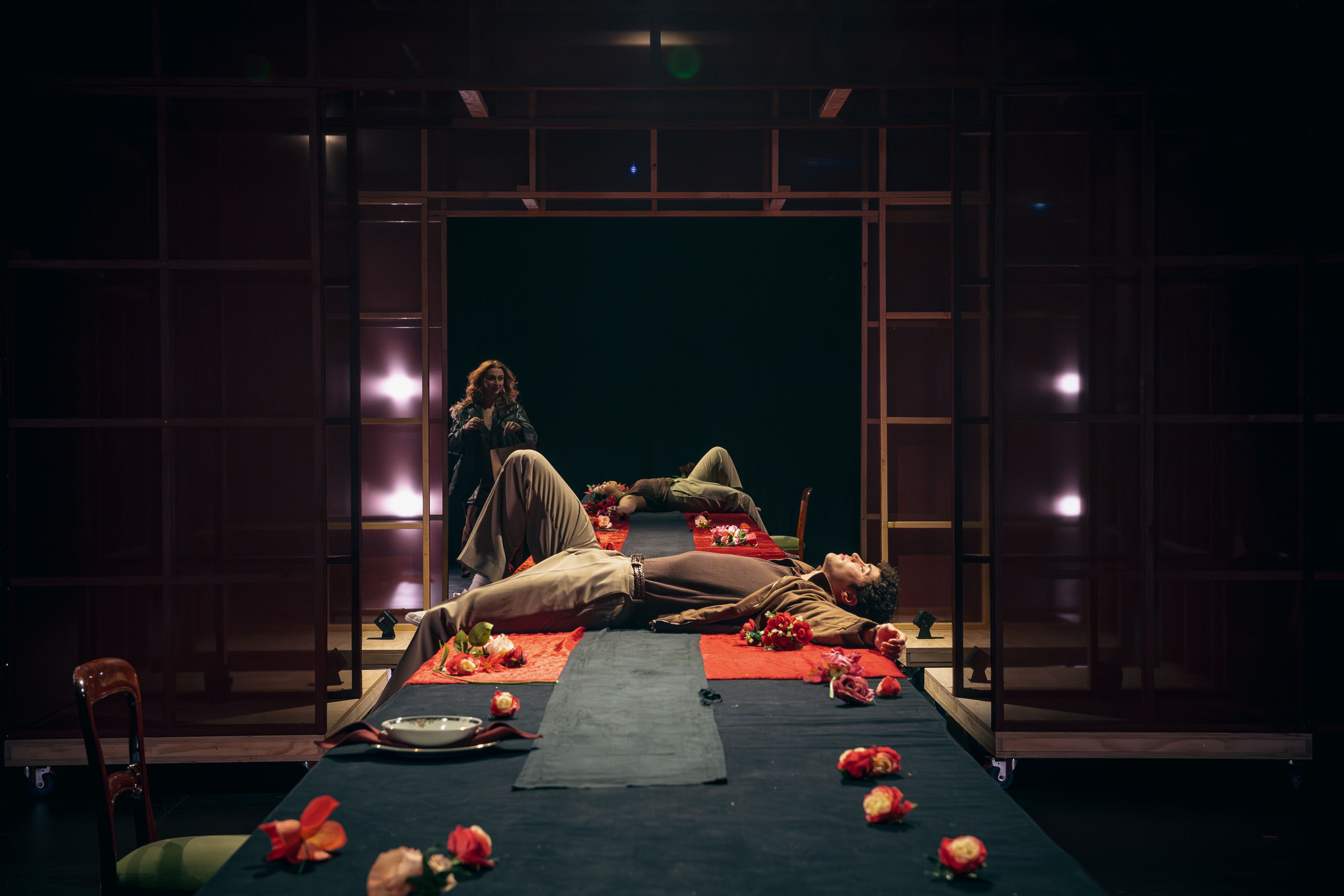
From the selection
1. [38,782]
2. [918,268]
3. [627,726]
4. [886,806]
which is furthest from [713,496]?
[886,806]

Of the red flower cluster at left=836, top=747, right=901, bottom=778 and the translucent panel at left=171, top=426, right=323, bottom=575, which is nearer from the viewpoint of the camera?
the red flower cluster at left=836, top=747, right=901, bottom=778

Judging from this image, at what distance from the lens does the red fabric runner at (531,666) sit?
2.58 m

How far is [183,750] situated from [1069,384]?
444 cm

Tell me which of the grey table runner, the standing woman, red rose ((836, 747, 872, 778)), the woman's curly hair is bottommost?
the grey table runner

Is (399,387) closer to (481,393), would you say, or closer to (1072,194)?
(481,393)

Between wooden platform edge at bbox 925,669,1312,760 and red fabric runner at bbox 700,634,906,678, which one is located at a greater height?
red fabric runner at bbox 700,634,906,678

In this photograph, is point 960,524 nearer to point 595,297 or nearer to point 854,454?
point 854,454

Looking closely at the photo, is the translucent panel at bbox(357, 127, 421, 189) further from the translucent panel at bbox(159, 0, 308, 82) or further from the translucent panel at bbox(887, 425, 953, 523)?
the translucent panel at bbox(887, 425, 953, 523)

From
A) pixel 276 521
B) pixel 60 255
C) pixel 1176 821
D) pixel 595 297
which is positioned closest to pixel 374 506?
pixel 276 521

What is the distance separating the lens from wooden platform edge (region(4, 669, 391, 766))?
127 inches

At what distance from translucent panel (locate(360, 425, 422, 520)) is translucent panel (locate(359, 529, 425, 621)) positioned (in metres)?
0.12

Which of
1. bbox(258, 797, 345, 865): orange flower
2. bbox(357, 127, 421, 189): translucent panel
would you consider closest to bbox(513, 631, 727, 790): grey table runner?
bbox(258, 797, 345, 865): orange flower

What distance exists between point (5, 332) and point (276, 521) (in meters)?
2.52

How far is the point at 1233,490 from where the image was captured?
11.7 ft
